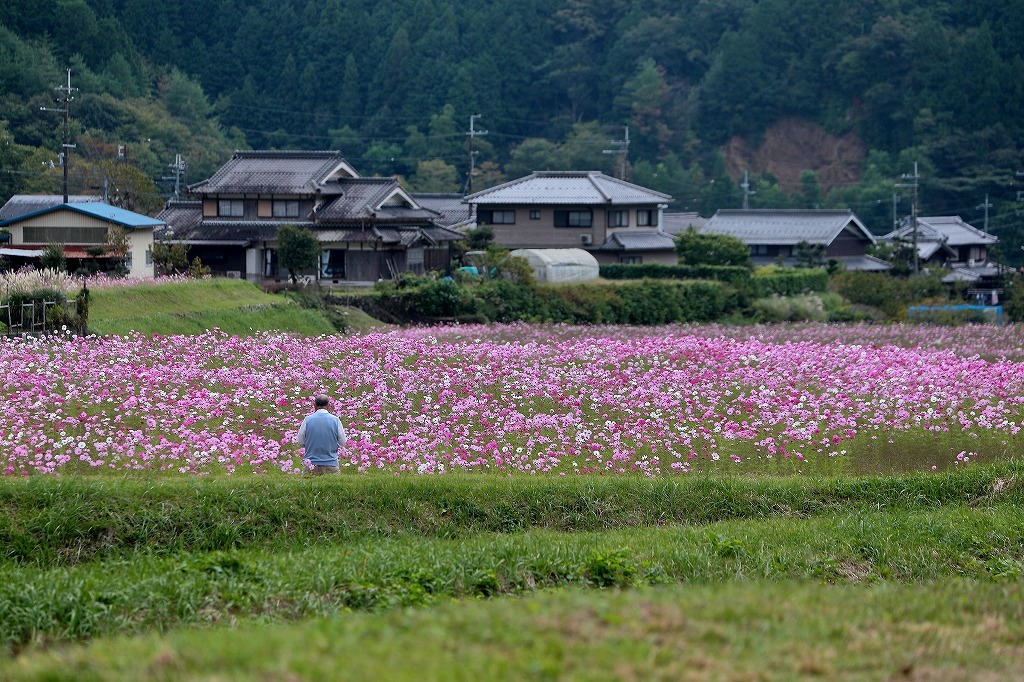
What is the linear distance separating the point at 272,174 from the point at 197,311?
24.1m

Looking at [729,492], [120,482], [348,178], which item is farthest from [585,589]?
[348,178]

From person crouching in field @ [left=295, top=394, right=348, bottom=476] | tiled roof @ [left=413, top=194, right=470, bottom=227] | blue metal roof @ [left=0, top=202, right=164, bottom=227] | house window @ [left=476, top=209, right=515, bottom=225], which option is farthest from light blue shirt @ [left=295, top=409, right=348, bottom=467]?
tiled roof @ [left=413, top=194, right=470, bottom=227]

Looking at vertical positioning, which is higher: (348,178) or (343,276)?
(348,178)

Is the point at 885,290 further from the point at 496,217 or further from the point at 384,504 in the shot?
the point at 384,504

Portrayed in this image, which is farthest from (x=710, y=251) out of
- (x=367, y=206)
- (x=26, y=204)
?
(x=26, y=204)

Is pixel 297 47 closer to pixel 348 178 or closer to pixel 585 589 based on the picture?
pixel 348 178

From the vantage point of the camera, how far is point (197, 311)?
30.9 metres

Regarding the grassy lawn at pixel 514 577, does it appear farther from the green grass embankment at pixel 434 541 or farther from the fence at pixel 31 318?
the fence at pixel 31 318

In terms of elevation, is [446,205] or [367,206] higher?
[446,205]

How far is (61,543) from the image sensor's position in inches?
451

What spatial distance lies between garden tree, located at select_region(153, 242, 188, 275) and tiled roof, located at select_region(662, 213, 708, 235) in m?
37.3

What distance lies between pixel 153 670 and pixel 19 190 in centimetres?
5883

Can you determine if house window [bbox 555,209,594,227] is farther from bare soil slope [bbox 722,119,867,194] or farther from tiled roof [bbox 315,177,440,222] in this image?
bare soil slope [bbox 722,119,867,194]

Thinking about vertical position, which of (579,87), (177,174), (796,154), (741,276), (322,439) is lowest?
(322,439)
